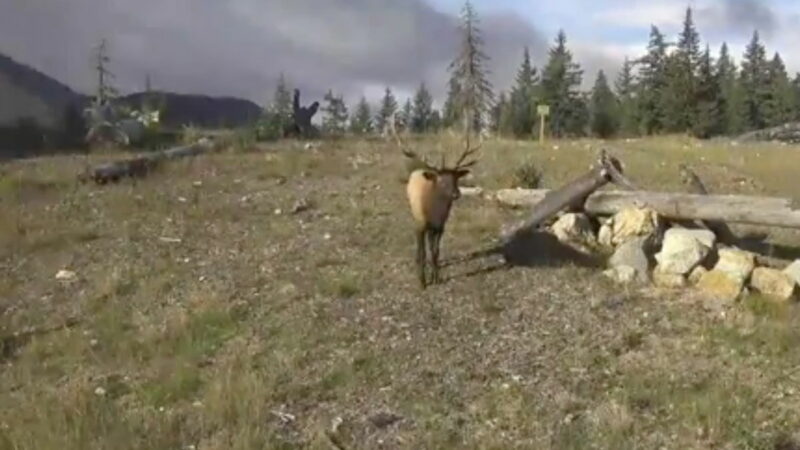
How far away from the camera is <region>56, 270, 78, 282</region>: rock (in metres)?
11.0

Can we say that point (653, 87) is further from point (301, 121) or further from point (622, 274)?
point (622, 274)

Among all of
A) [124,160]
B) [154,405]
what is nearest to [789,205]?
[154,405]

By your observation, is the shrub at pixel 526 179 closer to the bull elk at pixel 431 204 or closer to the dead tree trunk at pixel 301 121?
the bull elk at pixel 431 204

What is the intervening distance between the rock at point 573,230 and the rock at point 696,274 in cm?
175

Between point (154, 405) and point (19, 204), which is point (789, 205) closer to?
point (154, 405)

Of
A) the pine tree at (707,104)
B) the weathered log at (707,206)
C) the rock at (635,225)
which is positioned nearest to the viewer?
the weathered log at (707,206)

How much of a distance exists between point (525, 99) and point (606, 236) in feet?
248

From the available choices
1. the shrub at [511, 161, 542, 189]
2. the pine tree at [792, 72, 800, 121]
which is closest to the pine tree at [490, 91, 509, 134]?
the pine tree at [792, 72, 800, 121]

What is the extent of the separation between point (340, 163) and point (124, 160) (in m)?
4.14

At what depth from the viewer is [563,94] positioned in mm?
77375

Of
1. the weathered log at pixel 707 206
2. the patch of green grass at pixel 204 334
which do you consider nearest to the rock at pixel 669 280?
the weathered log at pixel 707 206

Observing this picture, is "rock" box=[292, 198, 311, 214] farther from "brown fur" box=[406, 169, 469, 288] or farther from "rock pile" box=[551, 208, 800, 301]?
"rock pile" box=[551, 208, 800, 301]

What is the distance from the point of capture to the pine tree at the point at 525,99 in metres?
67.7

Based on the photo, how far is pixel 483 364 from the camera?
8.10 metres
